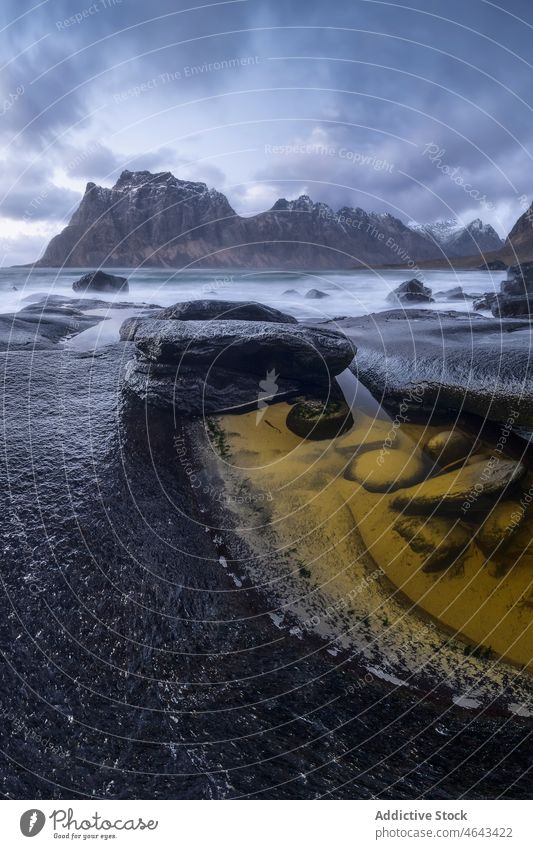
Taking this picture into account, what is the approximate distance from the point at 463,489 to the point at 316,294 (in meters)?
5.80

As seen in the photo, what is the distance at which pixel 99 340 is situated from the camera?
5.77 meters

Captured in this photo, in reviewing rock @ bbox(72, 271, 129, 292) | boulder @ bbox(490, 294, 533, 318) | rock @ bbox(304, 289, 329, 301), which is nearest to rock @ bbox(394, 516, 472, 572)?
boulder @ bbox(490, 294, 533, 318)

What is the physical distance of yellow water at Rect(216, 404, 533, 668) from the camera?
9.64 feet

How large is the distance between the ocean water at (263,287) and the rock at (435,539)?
10.3ft

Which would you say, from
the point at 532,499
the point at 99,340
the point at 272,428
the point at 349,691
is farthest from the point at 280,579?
the point at 99,340

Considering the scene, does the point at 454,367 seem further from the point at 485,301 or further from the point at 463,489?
the point at 485,301

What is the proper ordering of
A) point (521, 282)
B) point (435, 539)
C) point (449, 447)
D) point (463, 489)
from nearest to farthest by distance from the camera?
point (435, 539) → point (463, 489) → point (449, 447) → point (521, 282)

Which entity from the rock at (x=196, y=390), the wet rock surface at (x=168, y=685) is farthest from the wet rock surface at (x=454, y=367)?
the wet rock surface at (x=168, y=685)

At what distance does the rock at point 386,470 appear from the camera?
12.1ft

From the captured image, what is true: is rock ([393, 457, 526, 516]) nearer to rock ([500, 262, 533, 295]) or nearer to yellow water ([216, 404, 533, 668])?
yellow water ([216, 404, 533, 668])

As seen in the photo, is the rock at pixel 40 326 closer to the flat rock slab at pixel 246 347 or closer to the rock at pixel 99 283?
the rock at pixel 99 283

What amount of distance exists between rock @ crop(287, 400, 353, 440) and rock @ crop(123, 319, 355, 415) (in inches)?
11.6

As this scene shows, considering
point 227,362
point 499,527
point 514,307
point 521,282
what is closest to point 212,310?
point 227,362

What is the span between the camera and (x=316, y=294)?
8.40 meters
